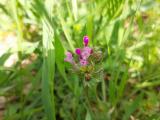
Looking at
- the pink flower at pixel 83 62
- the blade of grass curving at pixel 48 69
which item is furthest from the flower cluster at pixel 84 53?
the blade of grass curving at pixel 48 69

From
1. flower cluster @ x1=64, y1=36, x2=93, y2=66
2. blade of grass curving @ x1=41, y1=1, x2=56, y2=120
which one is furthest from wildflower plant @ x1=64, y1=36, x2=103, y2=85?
blade of grass curving @ x1=41, y1=1, x2=56, y2=120

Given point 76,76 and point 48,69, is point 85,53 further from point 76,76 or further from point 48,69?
point 76,76

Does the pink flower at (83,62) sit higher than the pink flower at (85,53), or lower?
lower

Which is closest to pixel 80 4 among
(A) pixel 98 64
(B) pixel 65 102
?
(B) pixel 65 102

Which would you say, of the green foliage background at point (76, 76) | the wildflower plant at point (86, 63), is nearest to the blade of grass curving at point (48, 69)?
the green foliage background at point (76, 76)

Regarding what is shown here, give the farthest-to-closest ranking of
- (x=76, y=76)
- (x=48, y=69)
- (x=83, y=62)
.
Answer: (x=76, y=76) < (x=48, y=69) < (x=83, y=62)

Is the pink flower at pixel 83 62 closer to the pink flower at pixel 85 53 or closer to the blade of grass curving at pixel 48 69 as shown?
the pink flower at pixel 85 53

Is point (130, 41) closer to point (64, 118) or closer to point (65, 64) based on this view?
point (64, 118)

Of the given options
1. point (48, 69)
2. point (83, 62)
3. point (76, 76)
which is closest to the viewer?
point (83, 62)

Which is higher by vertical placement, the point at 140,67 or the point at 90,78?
the point at 140,67

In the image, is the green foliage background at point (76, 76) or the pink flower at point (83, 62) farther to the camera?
the green foliage background at point (76, 76)

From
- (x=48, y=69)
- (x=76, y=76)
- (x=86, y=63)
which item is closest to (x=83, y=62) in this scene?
(x=86, y=63)
